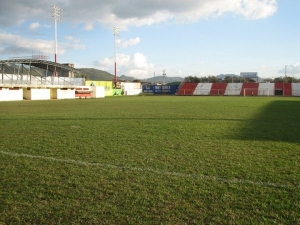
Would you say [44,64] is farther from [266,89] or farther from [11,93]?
[266,89]

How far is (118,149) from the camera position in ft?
21.6

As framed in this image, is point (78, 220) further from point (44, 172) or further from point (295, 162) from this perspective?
point (295, 162)

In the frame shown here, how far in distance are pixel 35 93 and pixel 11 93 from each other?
12.4ft

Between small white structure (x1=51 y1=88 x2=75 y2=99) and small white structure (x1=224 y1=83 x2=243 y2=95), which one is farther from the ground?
small white structure (x1=224 y1=83 x2=243 y2=95)

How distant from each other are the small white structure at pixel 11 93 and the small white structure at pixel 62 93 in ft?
20.2

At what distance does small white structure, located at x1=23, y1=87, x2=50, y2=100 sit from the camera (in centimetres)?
3744

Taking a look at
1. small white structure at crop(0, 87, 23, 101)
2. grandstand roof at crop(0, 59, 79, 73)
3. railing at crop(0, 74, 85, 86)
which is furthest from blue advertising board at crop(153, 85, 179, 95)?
small white structure at crop(0, 87, 23, 101)

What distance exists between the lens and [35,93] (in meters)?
38.2

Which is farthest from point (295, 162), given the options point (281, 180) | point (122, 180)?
point (122, 180)

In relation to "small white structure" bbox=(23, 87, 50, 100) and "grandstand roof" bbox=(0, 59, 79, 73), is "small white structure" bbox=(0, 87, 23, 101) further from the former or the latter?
"grandstand roof" bbox=(0, 59, 79, 73)

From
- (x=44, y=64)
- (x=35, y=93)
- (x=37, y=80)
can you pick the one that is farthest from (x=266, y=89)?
(x=35, y=93)

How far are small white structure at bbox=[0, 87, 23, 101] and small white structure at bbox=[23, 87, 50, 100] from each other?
4.21 feet

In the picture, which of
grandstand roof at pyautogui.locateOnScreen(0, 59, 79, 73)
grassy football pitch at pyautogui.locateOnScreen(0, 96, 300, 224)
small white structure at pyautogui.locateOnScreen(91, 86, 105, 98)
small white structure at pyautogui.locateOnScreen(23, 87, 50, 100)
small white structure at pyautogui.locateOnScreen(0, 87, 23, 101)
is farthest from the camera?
small white structure at pyautogui.locateOnScreen(91, 86, 105, 98)

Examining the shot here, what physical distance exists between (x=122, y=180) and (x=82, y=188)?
0.65m
